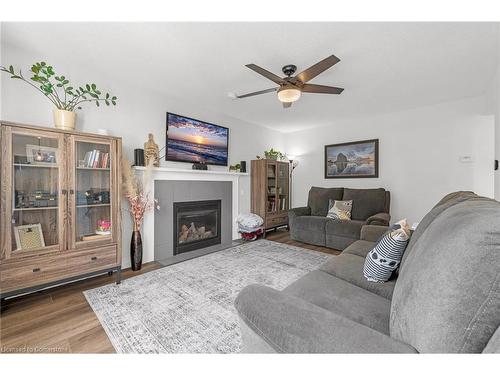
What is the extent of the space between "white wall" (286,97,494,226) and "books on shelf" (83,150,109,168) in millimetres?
4037

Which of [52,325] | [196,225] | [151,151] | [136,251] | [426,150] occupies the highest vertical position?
[426,150]

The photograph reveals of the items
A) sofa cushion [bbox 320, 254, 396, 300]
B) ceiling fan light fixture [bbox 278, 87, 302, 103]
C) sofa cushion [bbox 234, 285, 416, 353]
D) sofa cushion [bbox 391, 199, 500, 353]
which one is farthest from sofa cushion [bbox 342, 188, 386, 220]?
sofa cushion [bbox 234, 285, 416, 353]

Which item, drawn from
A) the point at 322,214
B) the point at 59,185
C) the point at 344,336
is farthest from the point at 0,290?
the point at 322,214

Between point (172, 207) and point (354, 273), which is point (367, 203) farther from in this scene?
point (172, 207)

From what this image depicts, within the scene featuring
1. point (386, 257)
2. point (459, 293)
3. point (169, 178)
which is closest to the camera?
point (459, 293)

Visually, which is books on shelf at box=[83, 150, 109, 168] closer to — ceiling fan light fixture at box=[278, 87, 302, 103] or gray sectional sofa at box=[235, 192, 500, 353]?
ceiling fan light fixture at box=[278, 87, 302, 103]

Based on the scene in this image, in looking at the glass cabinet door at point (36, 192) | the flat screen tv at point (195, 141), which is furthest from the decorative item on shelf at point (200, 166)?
the glass cabinet door at point (36, 192)

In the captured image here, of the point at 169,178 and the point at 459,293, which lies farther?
the point at 169,178

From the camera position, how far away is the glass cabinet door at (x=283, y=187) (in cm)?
461

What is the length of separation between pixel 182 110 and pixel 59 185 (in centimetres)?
190

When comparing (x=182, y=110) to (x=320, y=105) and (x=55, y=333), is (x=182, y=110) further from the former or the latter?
(x=55, y=333)

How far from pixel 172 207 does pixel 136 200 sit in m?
0.63

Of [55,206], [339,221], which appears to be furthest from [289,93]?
[55,206]

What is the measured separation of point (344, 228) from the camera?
10.9 ft
